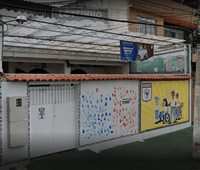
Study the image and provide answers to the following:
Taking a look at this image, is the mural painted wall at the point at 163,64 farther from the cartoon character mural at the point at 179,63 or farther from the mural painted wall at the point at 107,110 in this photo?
the mural painted wall at the point at 107,110

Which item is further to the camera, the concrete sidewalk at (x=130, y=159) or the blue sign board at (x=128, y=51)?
the blue sign board at (x=128, y=51)

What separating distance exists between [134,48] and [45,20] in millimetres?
5949

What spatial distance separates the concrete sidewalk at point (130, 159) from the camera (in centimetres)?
702

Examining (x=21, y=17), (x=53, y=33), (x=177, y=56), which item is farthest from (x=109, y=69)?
(x=21, y=17)

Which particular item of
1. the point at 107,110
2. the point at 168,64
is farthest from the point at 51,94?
the point at 168,64

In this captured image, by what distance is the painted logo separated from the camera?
10.4 m

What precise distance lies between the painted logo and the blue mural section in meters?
2.30

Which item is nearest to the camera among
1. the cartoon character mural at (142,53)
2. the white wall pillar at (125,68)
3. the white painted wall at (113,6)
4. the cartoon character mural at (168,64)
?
the cartoon character mural at (142,53)

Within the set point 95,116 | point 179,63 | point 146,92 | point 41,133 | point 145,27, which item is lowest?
point 41,133

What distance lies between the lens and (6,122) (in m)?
6.70

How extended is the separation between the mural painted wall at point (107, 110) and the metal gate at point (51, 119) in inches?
21.5

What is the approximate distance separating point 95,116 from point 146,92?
3.38 meters

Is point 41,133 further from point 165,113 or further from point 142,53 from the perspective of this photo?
point 142,53

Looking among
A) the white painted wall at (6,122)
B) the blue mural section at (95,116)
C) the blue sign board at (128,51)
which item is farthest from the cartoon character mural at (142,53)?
the white painted wall at (6,122)
